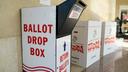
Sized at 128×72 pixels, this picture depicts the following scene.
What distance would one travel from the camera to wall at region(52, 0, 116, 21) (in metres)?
3.16

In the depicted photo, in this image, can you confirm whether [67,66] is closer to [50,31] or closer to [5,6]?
[50,31]

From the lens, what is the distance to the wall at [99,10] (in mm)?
3156

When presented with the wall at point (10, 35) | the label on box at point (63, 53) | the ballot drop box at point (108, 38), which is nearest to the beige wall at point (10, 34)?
the wall at point (10, 35)

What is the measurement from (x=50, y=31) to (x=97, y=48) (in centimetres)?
152

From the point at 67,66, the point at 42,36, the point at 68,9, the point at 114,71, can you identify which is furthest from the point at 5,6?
the point at 114,71

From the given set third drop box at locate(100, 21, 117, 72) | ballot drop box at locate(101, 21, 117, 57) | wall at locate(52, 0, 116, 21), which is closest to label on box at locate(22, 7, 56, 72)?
third drop box at locate(100, 21, 117, 72)

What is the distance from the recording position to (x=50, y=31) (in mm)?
1432

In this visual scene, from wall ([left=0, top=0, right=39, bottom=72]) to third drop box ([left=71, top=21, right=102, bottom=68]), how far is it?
99cm

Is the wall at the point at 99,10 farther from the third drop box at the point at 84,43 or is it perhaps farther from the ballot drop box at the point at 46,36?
the ballot drop box at the point at 46,36

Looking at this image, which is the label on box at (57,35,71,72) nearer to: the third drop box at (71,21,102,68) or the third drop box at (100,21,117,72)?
the third drop box at (71,21,102,68)

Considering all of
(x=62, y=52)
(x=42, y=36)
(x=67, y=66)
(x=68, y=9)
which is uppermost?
(x=68, y=9)

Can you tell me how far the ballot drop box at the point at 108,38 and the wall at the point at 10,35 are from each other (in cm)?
179

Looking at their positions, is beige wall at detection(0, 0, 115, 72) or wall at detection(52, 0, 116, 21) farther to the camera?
wall at detection(52, 0, 116, 21)

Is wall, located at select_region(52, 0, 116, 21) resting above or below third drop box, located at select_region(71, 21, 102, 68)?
above
